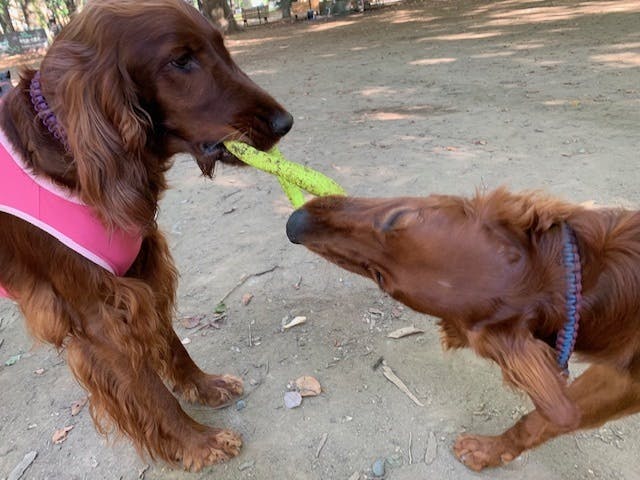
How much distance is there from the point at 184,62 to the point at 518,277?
4.73ft

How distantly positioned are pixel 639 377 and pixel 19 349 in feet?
11.7

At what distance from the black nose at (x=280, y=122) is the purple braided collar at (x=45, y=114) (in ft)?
2.52

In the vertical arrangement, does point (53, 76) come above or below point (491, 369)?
above

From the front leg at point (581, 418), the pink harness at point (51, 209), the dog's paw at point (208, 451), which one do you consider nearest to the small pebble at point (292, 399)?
the dog's paw at point (208, 451)

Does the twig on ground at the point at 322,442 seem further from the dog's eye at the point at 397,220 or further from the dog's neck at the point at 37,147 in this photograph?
the dog's neck at the point at 37,147

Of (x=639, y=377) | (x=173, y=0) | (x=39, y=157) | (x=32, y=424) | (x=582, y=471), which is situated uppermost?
(x=173, y=0)

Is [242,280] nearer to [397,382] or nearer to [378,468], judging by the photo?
[397,382]

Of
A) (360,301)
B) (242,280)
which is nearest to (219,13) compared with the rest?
(242,280)

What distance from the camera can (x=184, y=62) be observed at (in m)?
1.79

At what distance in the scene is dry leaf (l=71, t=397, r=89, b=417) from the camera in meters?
2.75

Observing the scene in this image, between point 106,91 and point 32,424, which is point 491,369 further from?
point 32,424

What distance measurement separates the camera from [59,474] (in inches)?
97.0

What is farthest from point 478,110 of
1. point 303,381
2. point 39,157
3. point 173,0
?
point 39,157

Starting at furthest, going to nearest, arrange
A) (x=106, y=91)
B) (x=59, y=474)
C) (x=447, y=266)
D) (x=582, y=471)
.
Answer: (x=59, y=474), (x=582, y=471), (x=447, y=266), (x=106, y=91)
